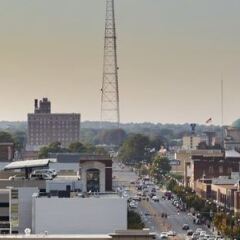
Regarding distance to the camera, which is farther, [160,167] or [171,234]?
[160,167]

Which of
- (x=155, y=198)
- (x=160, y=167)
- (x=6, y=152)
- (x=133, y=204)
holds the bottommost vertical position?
(x=133, y=204)

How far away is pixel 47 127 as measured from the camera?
568ft

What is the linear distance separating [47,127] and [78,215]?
14163 cm

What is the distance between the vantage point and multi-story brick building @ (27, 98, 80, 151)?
17291 cm

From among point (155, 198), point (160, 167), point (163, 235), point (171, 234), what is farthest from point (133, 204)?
point (160, 167)

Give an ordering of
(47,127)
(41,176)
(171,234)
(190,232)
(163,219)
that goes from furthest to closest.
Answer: (47,127) < (163,219) < (190,232) < (171,234) < (41,176)

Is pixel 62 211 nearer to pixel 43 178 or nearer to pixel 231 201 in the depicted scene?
pixel 43 178

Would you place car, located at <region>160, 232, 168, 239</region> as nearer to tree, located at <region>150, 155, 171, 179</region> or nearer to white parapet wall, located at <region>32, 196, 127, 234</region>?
white parapet wall, located at <region>32, 196, 127, 234</region>

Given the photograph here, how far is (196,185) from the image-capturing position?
86000 mm

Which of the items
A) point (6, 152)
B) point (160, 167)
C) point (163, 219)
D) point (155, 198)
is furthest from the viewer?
point (160, 167)

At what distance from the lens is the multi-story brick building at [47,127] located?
173 meters

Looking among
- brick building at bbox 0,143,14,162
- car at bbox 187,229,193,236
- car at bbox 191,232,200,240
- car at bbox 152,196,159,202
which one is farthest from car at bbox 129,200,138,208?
brick building at bbox 0,143,14,162

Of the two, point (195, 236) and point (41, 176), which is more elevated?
point (41, 176)

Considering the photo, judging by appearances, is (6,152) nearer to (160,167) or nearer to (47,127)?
(160,167)
